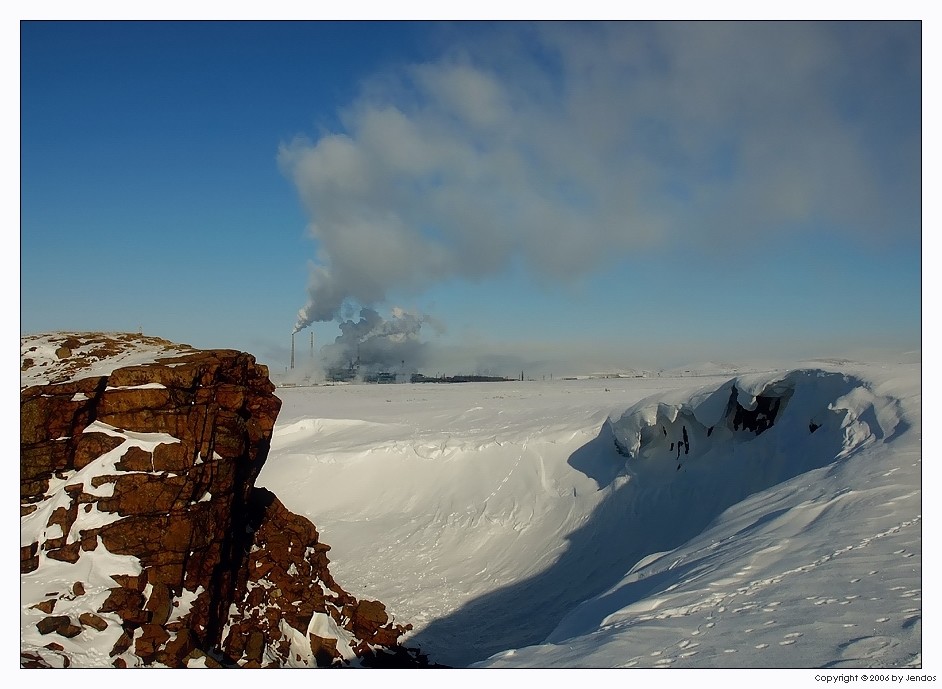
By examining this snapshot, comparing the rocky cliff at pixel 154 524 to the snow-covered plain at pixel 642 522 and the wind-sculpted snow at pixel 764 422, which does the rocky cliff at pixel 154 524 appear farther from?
the wind-sculpted snow at pixel 764 422

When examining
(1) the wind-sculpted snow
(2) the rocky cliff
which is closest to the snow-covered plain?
(1) the wind-sculpted snow

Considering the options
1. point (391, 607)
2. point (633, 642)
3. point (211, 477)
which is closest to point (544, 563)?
point (391, 607)

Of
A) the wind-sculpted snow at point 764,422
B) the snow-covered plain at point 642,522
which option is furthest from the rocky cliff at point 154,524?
the wind-sculpted snow at point 764,422

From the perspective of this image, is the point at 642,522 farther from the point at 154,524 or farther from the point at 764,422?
the point at 154,524

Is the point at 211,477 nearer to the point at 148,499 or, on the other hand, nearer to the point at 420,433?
the point at 148,499

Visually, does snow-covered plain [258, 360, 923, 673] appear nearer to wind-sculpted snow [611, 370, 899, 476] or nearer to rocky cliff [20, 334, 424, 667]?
wind-sculpted snow [611, 370, 899, 476]

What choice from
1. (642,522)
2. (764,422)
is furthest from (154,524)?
(764,422)

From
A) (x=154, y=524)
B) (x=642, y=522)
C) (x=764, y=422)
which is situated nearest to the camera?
(x=154, y=524)
